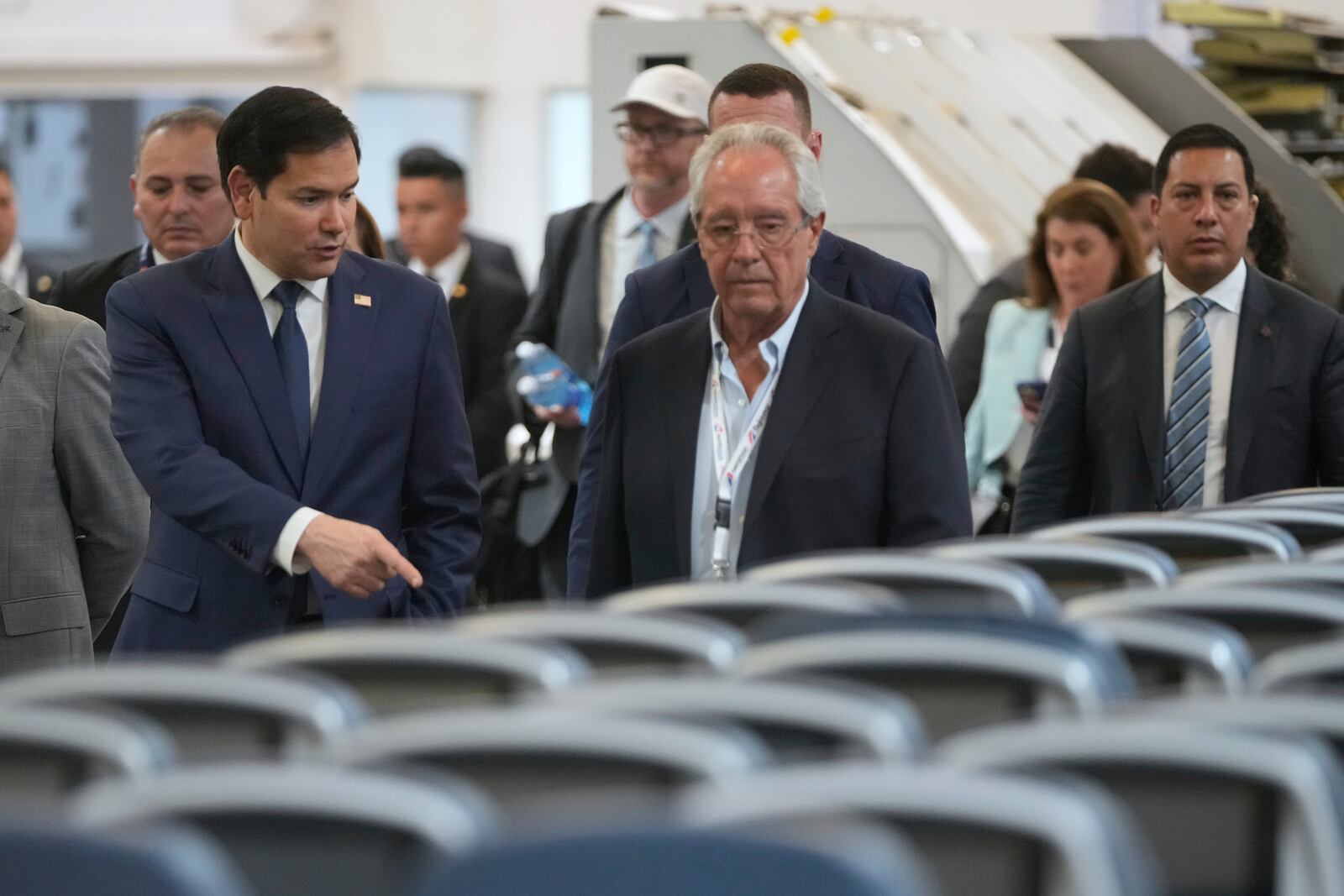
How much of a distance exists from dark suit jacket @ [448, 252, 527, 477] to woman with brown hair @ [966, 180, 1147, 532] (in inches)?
72.3

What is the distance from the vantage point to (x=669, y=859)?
149cm

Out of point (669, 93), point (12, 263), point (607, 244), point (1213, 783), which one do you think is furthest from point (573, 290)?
point (1213, 783)

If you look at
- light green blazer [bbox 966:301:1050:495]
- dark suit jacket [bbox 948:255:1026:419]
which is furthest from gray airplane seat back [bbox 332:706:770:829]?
→ dark suit jacket [bbox 948:255:1026:419]

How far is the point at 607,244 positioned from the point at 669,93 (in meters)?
0.59

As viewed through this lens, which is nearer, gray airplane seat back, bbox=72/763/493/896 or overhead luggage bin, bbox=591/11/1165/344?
gray airplane seat back, bbox=72/763/493/896

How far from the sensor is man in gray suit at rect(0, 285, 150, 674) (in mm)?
4070

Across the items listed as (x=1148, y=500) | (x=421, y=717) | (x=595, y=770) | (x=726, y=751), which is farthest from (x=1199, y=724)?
(x=1148, y=500)

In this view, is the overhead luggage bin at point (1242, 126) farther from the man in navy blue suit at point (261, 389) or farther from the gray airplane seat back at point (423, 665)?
the gray airplane seat back at point (423, 665)

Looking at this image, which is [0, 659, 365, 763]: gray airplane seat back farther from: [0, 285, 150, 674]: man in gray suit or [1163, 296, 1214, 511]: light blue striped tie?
[1163, 296, 1214, 511]: light blue striped tie

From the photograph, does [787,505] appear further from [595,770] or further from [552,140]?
[552,140]

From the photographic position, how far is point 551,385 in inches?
234

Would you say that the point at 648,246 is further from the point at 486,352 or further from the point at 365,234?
the point at 486,352

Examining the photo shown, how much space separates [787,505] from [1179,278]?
161cm

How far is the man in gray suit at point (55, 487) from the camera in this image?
4070 millimetres
